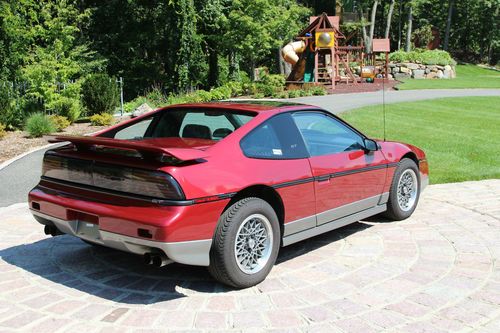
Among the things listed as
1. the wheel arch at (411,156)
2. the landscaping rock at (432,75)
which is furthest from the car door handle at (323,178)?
the landscaping rock at (432,75)

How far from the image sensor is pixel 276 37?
33406mm

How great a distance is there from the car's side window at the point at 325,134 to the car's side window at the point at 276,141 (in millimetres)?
165

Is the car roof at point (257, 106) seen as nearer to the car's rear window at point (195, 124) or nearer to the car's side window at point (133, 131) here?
the car's rear window at point (195, 124)

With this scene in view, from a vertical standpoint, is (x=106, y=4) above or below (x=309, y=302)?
above

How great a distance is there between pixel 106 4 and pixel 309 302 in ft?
111

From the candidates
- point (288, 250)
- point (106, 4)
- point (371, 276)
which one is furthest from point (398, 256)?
point (106, 4)

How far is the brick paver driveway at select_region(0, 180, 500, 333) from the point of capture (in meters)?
3.63

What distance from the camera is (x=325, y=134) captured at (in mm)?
5566

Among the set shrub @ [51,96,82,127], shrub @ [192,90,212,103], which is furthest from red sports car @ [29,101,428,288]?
shrub @ [192,90,212,103]

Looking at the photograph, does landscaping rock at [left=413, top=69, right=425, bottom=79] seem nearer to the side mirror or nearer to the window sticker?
the side mirror

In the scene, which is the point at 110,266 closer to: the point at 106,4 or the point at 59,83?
the point at 59,83

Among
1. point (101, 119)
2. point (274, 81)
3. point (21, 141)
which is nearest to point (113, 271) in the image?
point (21, 141)

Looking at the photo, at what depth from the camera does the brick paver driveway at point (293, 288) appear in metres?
3.63

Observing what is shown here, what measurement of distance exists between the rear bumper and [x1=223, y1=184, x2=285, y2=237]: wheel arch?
41cm
